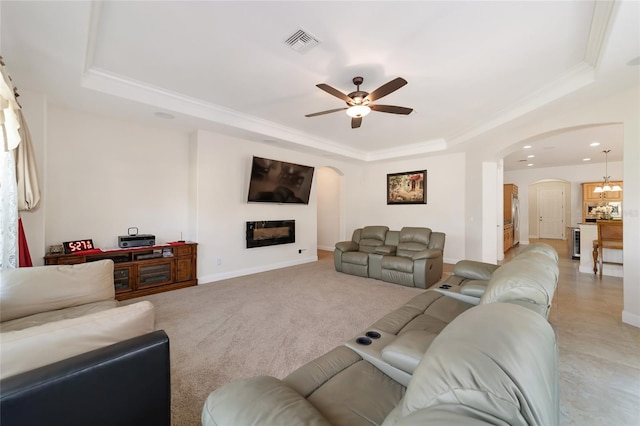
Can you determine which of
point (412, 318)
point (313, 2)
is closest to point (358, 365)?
point (412, 318)

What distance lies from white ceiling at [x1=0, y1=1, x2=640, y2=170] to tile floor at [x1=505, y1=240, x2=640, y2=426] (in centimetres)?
261

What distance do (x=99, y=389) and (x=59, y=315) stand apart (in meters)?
1.57

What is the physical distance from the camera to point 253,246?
5160 millimetres

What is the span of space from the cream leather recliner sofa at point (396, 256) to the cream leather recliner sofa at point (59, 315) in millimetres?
3623

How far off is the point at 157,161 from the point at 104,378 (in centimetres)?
415

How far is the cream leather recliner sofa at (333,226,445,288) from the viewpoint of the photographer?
4172mm

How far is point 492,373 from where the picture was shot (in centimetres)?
60

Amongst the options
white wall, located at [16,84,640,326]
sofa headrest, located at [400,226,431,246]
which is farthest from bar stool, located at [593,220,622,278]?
sofa headrest, located at [400,226,431,246]

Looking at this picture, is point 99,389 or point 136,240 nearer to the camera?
point 99,389

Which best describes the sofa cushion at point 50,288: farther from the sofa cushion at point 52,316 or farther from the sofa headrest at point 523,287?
the sofa headrest at point 523,287

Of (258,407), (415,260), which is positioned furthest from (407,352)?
(415,260)

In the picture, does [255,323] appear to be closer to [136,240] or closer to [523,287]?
[136,240]

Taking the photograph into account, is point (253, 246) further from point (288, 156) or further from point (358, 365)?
point (358, 365)

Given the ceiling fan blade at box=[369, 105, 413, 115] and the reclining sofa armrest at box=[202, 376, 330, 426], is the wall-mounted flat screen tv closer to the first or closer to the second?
the ceiling fan blade at box=[369, 105, 413, 115]
